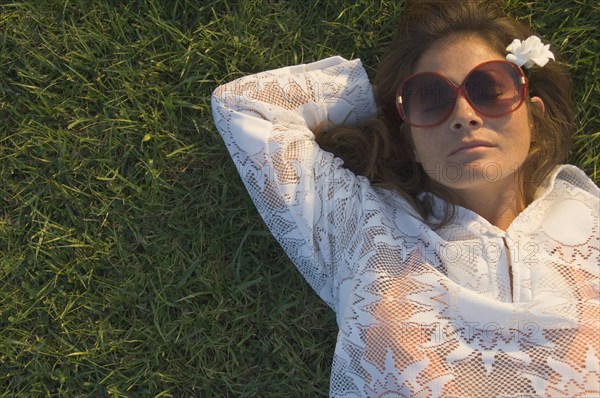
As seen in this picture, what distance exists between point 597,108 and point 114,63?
2.27 meters

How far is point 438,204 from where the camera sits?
227 centimetres

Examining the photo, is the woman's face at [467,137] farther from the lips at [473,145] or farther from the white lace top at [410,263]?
the white lace top at [410,263]

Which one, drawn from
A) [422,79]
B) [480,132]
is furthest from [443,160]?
[422,79]

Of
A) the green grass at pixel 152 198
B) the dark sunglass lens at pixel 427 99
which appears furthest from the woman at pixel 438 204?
the green grass at pixel 152 198

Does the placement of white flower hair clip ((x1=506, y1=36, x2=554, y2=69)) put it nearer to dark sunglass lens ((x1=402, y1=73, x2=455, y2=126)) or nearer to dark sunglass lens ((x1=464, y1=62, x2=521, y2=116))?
dark sunglass lens ((x1=464, y1=62, x2=521, y2=116))

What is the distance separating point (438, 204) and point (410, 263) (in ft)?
0.96

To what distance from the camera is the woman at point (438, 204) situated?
1.99 meters

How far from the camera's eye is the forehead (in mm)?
2064

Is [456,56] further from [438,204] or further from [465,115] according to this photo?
[438,204]

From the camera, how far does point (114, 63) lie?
8.64 feet

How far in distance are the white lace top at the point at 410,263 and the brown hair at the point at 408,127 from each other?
0.24 feet

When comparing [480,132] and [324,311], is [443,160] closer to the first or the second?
[480,132]

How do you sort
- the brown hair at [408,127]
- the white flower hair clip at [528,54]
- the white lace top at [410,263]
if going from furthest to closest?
1. the brown hair at [408,127]
2. the white flower hair clip at [528,54]
3. the white lace top at [410,263]

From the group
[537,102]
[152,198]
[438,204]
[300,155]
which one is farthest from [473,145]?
[152,198]
